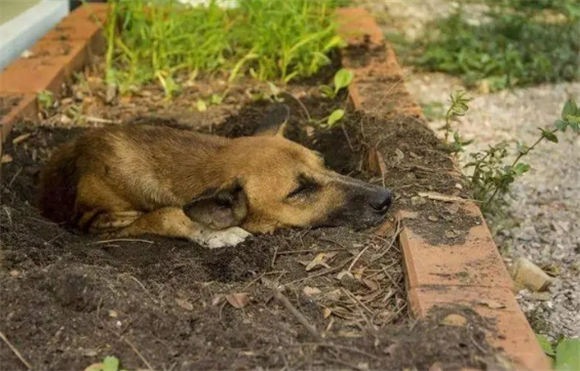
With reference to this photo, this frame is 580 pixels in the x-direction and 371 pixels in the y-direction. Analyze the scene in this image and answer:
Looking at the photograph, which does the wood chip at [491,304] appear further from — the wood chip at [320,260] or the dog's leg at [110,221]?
the dog's leg at [110,221]

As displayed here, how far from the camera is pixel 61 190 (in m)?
4.99

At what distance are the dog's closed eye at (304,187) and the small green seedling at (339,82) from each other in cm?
173

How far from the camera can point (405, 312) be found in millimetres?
3662

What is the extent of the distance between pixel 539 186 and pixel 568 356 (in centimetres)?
256

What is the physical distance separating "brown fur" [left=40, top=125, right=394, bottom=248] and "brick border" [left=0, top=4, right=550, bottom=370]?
2.07 ft

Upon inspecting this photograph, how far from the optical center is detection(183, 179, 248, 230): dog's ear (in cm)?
441

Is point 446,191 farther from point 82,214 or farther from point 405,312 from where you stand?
point 82,214

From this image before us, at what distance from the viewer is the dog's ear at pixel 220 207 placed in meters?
4.41

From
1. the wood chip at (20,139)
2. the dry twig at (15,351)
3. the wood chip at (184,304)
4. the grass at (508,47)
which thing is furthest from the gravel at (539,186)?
the wood chip at (20,139)

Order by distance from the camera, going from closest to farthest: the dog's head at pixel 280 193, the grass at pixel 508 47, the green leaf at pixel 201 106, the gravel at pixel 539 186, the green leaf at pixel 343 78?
the dog's head at pixel 280 193 < the gravel at pixel 539 186 < the green leaf at pixel 343 78 < the green leaf at pixel 201 106 < the grass at pixel 508 47

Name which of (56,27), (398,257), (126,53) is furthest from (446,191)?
(56,27)

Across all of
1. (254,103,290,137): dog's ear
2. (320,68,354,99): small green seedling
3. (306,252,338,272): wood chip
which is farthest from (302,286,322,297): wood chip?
(320,68,354,99): small green seedling

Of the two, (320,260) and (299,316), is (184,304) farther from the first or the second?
(320,260)

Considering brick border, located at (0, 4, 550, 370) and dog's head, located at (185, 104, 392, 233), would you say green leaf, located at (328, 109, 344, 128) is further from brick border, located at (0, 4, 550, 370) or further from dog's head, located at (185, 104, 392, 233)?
dog's head, located at (185, 104, 392, 233)
